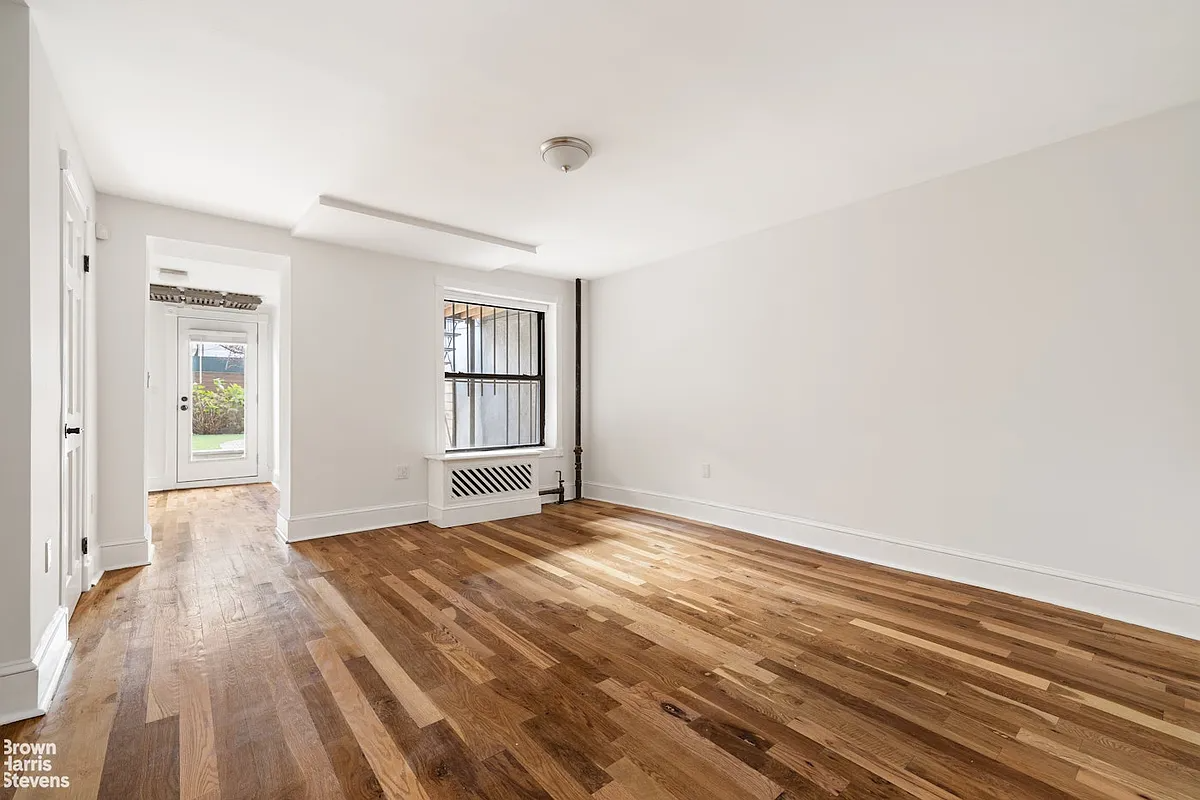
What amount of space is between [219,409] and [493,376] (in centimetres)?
406

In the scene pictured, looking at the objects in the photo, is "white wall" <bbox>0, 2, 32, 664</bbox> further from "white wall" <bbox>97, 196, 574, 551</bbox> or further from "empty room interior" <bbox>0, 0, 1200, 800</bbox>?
"white wall" <bbox>97, 196, 574, 551</bbox>

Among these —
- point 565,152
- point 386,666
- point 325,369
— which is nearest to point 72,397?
point 325,369

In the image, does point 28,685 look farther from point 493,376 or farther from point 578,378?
point 578,378

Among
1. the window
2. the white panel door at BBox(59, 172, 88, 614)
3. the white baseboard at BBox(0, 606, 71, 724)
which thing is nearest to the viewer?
the white baseboard at BBox(0, 606, 71, 724)

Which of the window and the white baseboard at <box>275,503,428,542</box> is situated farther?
the window

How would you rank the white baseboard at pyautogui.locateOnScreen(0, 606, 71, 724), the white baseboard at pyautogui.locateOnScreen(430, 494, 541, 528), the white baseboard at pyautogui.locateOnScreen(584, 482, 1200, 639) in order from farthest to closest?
the white baseboard at pyautogui.locateOnScreen(430, 494, 541, 528)
the white baseboard at pyautogui.locateOnScreen(584, 482, 1200, 639)
the white baseboard at pyautogui.locateOnScreen(0, 606, 71, 724)

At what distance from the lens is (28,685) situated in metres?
1.78

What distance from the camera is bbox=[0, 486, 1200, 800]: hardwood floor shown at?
1.52 metres

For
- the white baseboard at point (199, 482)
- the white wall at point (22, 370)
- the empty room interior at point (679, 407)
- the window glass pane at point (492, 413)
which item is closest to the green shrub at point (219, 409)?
the white baseboard at point (199, 482)

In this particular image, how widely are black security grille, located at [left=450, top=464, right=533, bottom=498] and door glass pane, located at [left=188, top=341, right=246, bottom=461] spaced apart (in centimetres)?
428

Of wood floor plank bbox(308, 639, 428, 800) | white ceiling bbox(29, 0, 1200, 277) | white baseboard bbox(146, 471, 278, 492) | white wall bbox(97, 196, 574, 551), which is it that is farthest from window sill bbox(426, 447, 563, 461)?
white baseboard bbox(146, 471, 278, 492)

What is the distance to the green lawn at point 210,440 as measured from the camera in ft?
22.1

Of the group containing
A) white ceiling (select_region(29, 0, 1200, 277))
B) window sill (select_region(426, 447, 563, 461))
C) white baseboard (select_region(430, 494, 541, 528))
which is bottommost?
white baseboard (select_region(430, 494, 541, 528))

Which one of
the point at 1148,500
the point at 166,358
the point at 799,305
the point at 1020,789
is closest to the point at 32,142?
the point at 1020,789
